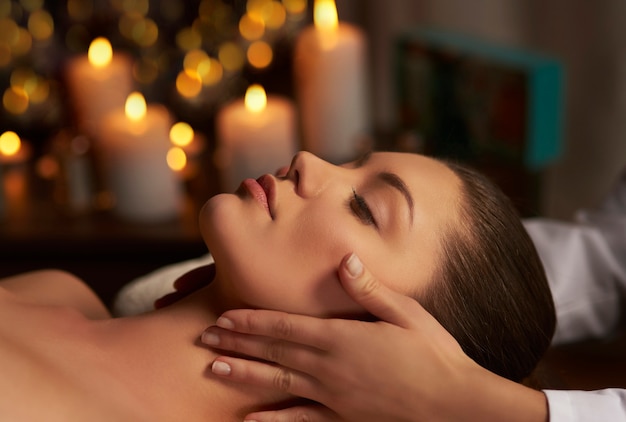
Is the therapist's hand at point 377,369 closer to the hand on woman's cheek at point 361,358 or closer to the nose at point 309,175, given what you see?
the hand on woman's cheek at point 361,358

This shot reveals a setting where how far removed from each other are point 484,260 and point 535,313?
10 cm

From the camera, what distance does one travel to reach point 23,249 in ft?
6.10

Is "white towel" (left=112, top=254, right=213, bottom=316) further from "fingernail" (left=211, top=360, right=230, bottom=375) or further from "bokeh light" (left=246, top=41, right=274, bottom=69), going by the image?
"bokeh light" (left=246, top=41, right=274, bottom=69)

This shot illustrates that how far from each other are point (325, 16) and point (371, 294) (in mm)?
1172

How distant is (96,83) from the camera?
2.08 meters

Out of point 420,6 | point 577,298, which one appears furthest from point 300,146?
point 577,298

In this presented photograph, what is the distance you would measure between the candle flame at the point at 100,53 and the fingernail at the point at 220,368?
4.11 feet

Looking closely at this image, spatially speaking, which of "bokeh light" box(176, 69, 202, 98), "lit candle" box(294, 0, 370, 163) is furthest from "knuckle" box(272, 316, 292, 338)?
"bokeh light" box(176, 69, 202, 98)

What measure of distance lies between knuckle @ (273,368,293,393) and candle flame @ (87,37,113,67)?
1.30m

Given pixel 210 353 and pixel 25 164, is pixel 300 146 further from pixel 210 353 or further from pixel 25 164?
pixel 210 353

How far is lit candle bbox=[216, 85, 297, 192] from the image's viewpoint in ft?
5.97

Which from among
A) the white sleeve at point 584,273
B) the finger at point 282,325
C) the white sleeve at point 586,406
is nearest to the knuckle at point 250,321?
the finger at point 282,325

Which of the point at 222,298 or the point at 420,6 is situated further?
the point at 420,6

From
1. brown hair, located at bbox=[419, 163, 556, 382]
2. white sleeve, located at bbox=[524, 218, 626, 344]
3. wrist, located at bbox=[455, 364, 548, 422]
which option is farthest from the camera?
white sleeve, located at bbox=[524, 218, 626, 344]
